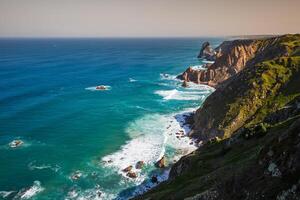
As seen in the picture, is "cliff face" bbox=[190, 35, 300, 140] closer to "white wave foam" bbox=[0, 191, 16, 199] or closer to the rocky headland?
the rocky headland

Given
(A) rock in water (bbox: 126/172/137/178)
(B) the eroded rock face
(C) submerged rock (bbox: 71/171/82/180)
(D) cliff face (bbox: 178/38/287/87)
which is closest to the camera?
(C) submerged rock (bbox: 71/171/82/180)

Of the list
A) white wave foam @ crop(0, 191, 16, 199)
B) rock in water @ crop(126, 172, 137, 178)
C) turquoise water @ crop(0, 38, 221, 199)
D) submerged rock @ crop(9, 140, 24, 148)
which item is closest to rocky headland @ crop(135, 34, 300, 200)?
rock in water @ crop(126, 172, 137, 178)

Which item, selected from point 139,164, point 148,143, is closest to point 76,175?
point 139,164

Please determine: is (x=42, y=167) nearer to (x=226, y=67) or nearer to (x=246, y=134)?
(x=246, y=134)

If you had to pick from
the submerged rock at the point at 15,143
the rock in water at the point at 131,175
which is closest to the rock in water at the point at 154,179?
the rock in water at the point at 131,175

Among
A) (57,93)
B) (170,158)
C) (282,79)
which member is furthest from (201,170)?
(57,93)

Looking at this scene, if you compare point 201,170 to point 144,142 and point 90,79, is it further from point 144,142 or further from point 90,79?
point 90,79

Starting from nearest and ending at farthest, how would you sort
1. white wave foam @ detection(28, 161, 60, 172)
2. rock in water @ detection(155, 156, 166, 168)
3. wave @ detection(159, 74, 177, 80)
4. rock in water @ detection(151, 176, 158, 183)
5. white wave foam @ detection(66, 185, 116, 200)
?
1. white wave foam @ detection(66, 185, 116, 200)
2. rock in water @ detection(151, 176, 158, 183)
3. white wave foam @ detection(28, 161, 60, 172)
4. rock in water @ detection(155, 156, 166, 168)
5. wave @ detection(159, 74, 177, 80)

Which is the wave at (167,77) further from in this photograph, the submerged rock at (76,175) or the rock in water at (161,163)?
the submerged rock at (76,175)
